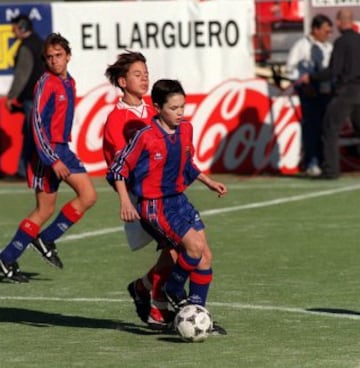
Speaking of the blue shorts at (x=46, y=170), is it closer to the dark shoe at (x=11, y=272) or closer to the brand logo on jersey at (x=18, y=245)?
the brand logo on jersey at (x=18, y=245)

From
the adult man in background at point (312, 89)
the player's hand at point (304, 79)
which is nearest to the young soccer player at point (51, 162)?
the player's hand at point (304, 79)

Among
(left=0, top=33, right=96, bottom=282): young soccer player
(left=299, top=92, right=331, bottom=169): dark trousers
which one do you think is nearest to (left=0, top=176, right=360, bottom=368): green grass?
(left=0, top=33, right=96, bottom=282): young soccer player

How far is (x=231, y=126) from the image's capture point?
797 inches

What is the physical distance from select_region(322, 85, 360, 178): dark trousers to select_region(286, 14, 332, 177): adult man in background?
1.63ft

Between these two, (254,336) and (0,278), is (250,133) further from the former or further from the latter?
(254,336)

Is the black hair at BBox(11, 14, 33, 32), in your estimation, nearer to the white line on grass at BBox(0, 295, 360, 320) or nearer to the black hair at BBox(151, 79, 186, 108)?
the white line on grass at BBox(0, 295, 360, 320)

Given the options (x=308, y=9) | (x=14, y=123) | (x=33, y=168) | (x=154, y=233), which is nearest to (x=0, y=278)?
(x=33, y=168)

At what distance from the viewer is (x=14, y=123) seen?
20391mm

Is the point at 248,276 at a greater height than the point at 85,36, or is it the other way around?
the point at 85,36

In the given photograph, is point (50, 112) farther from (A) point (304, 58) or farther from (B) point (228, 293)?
(A) point (304, 58)

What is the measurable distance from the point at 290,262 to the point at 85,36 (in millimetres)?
8054

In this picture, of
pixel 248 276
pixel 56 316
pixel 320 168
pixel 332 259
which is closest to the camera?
pixel 56 316

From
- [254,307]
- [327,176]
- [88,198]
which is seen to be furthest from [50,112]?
[327,176]

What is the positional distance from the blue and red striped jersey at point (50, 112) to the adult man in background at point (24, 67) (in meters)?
7.15
